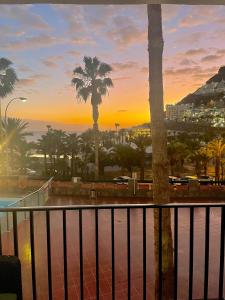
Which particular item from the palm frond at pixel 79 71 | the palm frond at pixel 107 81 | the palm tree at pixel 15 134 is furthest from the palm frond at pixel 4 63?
the palm frond at pixel 107 81

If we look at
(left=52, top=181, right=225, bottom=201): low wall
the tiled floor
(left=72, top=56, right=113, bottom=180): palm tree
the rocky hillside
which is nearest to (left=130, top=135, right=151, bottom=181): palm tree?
(left=72, top=56, right=113, bottom=180): palm tree

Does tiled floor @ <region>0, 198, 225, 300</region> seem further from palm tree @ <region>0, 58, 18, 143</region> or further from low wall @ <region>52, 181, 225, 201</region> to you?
palm tree @ <region>0, 58, 18, 143</region>

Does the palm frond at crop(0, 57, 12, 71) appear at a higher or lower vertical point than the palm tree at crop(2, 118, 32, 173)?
higher

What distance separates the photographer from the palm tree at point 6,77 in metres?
25.8

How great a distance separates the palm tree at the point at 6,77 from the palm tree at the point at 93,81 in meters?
4.95

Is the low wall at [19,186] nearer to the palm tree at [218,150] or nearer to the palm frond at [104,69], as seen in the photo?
the palm frond at [104,69]

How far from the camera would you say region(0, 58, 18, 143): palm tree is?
25750 millimetres

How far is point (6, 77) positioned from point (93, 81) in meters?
7.01

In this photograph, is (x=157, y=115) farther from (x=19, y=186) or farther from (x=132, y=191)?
(x=19, y=186)

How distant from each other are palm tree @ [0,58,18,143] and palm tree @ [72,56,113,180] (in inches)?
195

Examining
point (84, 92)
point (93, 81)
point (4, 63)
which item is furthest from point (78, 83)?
point (4, 63)

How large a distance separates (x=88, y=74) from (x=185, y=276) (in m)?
22.0

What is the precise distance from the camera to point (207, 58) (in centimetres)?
2838

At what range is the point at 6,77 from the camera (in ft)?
85.2
